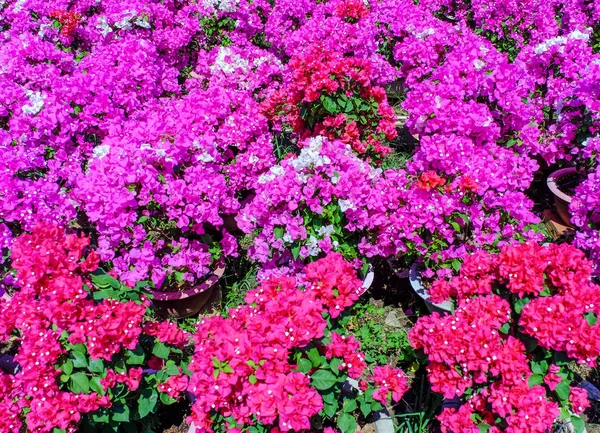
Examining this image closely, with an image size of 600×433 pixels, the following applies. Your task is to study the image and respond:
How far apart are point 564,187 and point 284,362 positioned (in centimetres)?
324

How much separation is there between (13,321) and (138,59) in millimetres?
2659

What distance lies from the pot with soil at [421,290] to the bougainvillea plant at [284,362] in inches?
35.8

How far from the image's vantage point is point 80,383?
2012 mm

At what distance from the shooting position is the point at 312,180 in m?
2.76

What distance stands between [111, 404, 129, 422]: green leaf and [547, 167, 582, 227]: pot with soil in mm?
3448

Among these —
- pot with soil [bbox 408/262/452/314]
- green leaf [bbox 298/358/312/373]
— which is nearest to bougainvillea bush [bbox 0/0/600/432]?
green leaf [bbox 298/358/312/373]

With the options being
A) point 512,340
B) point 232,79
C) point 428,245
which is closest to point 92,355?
point 512,340

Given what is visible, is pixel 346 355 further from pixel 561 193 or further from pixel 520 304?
pixel 561 193

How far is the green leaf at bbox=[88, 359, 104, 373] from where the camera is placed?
204cm

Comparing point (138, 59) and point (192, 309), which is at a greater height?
point (138, 59)

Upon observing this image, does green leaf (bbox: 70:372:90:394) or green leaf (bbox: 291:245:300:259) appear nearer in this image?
green leaf (bbox: 70:372:90:394)

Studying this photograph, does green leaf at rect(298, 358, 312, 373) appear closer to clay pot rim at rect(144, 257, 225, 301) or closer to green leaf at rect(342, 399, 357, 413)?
green leaf at rect(342, 399, 357, 413)

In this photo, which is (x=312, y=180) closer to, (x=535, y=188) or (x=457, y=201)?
(x=457, y=201)

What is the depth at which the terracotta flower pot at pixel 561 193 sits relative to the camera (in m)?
3.85
